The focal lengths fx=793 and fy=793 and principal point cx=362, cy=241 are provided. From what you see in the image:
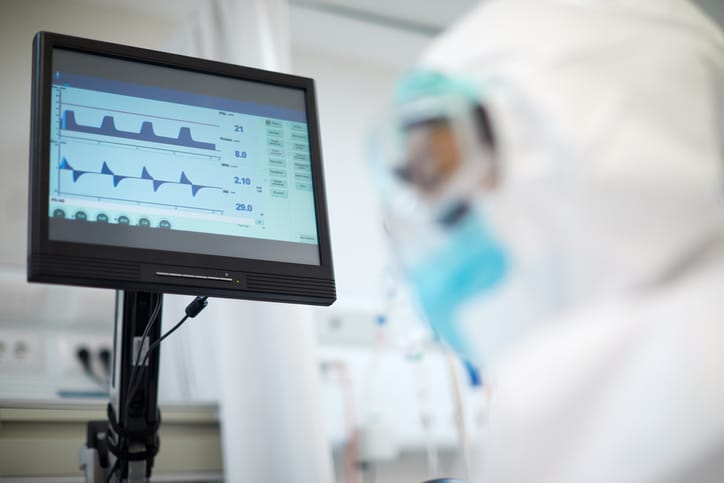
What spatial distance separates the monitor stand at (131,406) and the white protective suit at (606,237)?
622 millimetres

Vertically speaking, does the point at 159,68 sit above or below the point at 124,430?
above

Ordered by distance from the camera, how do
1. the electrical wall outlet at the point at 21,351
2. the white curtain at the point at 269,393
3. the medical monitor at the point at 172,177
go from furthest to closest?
the electrical wall outlet at the point at 21,351 → the white curtain at the point at 269,393 → the medical monitor at the point at 172,177

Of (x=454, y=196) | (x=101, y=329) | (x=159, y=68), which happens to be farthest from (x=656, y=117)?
(x=101, y=329)

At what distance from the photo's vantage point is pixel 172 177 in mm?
1193

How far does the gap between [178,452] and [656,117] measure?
141cm

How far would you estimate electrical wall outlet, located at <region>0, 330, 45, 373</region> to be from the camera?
1995mm

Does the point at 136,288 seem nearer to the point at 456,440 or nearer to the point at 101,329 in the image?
the point at 101,329

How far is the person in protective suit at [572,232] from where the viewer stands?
64 centimetres

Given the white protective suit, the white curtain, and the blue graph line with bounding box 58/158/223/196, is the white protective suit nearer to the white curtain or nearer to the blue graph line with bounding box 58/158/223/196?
the blue graph line with bounding box 58/158/223/196

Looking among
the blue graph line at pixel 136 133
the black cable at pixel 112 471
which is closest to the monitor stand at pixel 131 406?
the black cable at pixel 112 471

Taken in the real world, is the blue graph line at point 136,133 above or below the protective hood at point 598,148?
above

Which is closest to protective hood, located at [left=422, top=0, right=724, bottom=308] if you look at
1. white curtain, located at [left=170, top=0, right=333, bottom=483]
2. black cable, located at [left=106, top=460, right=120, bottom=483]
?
black cable, located at [left=106, top=460, right=120, bottom=483]

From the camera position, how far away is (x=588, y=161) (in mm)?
707

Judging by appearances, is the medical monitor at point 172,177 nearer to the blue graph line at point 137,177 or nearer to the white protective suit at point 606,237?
the blue graph line at point 137,177
